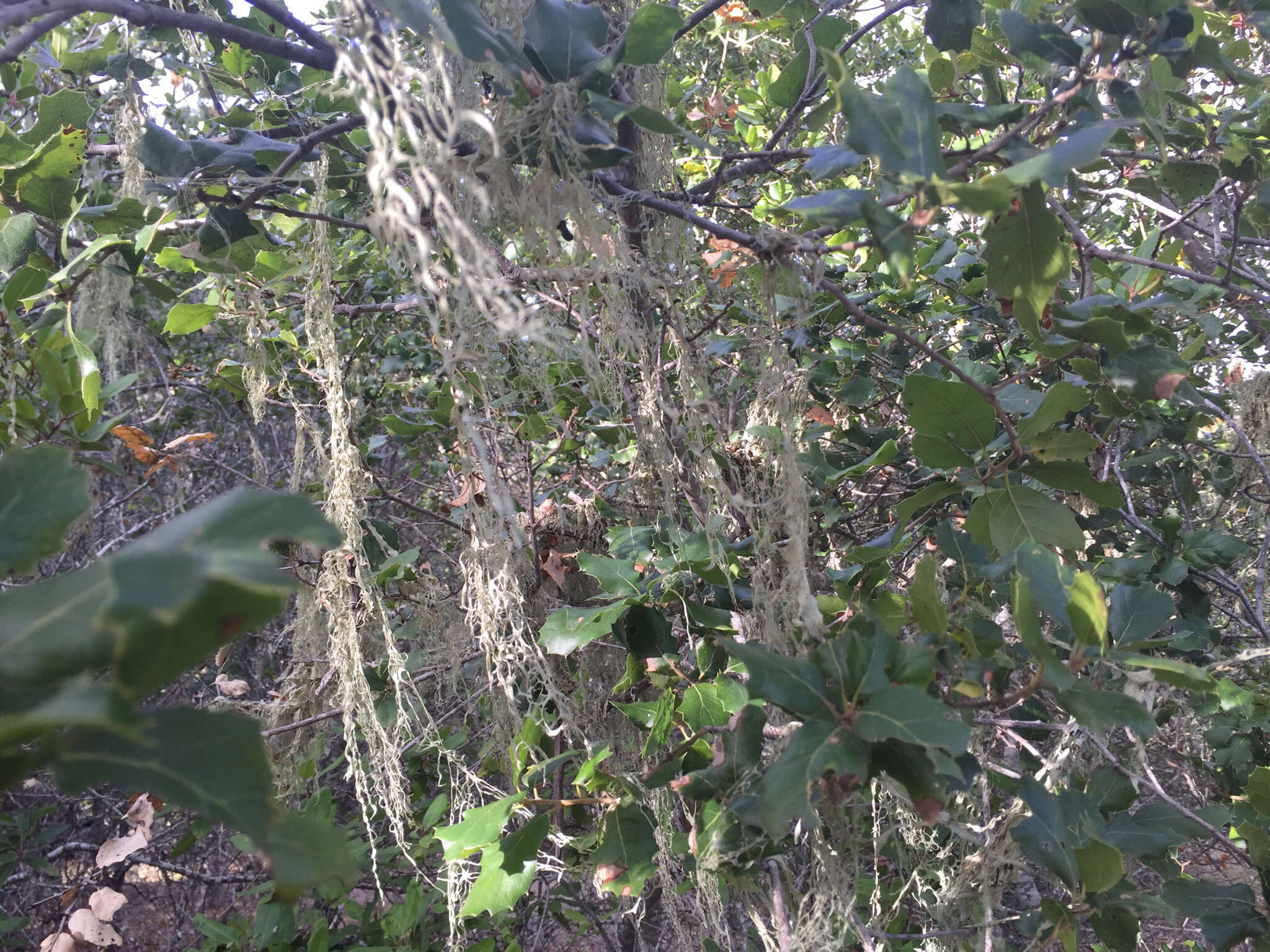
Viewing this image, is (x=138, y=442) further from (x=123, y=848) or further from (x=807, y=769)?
(x=807, y=769)

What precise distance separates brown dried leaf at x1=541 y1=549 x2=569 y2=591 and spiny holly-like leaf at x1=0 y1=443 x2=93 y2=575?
2.82 ft

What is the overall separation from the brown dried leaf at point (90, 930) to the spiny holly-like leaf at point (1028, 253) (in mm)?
1850

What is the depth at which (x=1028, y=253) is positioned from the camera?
31.0 inches

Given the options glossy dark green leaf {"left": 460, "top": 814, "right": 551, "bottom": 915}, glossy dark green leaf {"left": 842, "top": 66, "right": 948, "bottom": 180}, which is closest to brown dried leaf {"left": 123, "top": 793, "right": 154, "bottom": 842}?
glossy dark green leaf {"left": 460, "top": 814, "right": 551, "bottom": 915}

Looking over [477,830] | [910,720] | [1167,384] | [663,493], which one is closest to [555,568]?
[663,493]

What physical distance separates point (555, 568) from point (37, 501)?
887 mm

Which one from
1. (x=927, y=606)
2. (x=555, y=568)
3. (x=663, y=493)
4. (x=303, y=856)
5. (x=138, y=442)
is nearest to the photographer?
(x=303, y=856)

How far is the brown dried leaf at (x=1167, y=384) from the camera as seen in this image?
81cm

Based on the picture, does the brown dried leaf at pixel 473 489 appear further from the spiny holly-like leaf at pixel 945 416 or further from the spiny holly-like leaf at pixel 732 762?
the spiny holly-like leaf at pixel 945 416

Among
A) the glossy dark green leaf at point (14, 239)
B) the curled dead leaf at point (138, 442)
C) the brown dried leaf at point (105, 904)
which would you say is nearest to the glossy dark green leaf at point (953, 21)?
the glossy dark green leaf at point (14, 239)

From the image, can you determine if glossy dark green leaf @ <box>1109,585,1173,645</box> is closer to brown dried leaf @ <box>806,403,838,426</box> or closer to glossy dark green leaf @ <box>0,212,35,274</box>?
brown dried leaf @ <box>806,403,838,426</box>

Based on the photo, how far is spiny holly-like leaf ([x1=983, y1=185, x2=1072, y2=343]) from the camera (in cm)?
75

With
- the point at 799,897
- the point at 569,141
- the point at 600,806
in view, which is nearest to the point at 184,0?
the point at 569,141

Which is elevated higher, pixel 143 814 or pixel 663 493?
pixel 663 493
